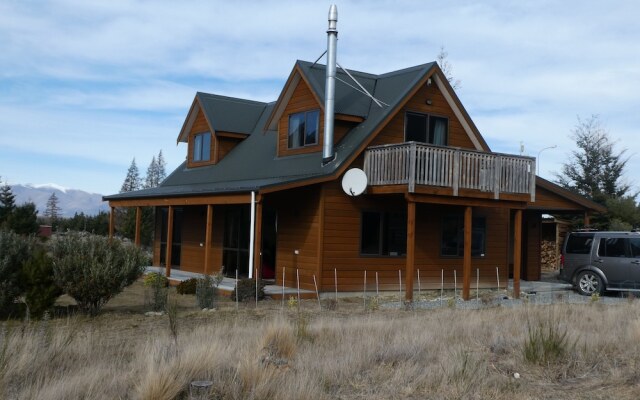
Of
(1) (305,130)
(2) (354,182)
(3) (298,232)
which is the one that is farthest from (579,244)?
(1) (305,130)

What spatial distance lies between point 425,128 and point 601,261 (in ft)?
20.2

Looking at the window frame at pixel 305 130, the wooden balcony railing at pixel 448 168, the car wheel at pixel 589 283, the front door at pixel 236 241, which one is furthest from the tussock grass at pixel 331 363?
the front door at pixel 236 241

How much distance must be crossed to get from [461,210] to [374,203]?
3.32m

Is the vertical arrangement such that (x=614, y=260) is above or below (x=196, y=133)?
below

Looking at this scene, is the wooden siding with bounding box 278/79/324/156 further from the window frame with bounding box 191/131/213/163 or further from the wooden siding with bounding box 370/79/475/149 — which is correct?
the window frame with bounding box 191/131/213/163

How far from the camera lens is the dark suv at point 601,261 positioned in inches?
729

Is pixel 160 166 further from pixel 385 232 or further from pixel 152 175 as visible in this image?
pixel 385 232

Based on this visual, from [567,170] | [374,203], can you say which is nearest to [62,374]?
[374,203]

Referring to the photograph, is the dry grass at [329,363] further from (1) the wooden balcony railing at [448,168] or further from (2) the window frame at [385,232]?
(2) the window frame at [385,232]

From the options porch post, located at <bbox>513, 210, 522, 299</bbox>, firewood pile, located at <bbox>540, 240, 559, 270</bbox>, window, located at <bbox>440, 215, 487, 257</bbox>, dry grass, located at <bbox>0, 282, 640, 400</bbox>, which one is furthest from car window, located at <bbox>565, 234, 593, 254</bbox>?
firewood pile, located at <bbox>540, 240, 559, 270</bbox>

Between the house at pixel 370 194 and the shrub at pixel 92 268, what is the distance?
163 inches

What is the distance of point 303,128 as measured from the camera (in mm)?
21172

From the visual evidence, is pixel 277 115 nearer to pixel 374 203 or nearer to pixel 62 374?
pixel 374 203

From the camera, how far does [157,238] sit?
28016 millimetres
